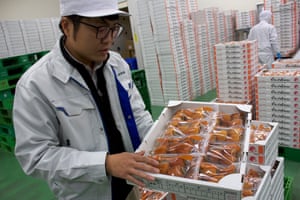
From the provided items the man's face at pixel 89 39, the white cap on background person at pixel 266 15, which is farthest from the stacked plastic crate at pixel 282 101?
the white cap on background person at pixel 266 15

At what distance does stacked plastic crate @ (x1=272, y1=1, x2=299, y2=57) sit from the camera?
5.31m

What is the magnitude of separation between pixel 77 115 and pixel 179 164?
47 centimetres

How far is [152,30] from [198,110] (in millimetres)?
3974

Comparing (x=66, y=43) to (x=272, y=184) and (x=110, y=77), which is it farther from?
(x=272, y=184)

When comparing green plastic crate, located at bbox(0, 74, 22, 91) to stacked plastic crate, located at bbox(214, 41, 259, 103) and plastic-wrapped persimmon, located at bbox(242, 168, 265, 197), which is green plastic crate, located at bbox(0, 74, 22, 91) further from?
plastic-wrapped persimmon, located at bbox(242, 168, 265, 197)

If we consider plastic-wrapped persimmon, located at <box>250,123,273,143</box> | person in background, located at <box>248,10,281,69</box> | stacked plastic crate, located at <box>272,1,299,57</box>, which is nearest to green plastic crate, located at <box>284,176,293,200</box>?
plastic-wrapped persimmon, located at <box>250,123,273,143</box>

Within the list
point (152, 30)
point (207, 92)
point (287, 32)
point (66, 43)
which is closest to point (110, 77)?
point (66, 43)

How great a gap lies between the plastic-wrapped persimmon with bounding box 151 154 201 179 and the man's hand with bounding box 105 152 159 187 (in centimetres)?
5

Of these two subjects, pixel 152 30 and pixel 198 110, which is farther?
pixel 152 30

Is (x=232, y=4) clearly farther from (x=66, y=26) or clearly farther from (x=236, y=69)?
(x=66, y=26)

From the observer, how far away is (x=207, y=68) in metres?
5.95

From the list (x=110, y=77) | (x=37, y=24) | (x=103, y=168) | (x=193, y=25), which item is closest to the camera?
(x=103, y=168)

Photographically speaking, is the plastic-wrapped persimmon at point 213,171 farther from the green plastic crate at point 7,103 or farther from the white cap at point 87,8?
the green plastic crate at point 7,103

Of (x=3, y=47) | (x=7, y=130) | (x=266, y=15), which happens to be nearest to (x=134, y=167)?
(x=7, y=130)
